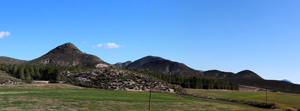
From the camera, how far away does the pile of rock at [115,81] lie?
78531 mm

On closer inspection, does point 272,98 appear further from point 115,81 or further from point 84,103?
point 84,103

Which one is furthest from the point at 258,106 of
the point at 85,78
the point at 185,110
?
the point at 85,78

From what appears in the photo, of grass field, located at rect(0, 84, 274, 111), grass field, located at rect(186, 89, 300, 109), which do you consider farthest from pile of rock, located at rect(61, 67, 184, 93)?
grass field, located at rect(0, 84, 274, 111)

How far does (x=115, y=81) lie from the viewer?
8225 cm

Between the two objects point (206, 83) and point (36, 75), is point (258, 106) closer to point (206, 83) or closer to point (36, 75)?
point (206, 83)

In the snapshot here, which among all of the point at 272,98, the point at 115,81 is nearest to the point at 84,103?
the point at 115,81

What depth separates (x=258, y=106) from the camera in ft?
165

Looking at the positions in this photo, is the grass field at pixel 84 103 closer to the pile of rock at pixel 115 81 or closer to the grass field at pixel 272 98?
the grass field at pixel 272 98

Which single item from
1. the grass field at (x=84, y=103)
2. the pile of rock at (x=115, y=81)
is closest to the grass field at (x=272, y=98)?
the pile of rock at (x=115, y=81)

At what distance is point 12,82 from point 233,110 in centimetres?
6027

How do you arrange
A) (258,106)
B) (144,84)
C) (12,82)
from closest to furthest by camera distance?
(258,106)
(12,82)
(144,84)

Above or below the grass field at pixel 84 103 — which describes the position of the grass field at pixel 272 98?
below

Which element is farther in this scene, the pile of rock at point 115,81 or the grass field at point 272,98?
the pile of rock at point 115,81

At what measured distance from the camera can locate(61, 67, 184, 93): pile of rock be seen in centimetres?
7853
